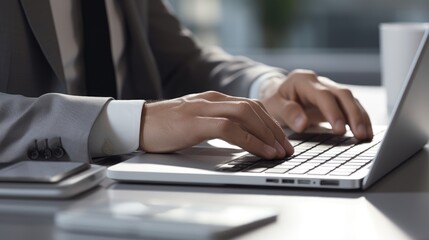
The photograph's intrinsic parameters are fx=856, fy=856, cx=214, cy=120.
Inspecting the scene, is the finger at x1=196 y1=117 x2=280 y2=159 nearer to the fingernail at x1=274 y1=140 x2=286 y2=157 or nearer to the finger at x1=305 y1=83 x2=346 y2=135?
the fingernail at x1=274 y1=140 x2=286 y2=157

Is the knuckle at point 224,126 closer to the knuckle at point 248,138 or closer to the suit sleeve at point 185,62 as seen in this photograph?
the knuckle at point 248,138

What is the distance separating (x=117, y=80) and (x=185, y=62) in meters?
0.26

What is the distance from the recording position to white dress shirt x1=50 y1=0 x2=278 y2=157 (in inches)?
46.0

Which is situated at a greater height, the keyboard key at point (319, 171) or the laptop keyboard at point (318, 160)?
the keyboard key at point (319, 171)

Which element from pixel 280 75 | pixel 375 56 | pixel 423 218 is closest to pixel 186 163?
pixel 423 218

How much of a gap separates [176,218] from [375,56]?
3.52 metres

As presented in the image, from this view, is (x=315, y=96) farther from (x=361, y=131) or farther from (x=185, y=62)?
(x=185, y=62)

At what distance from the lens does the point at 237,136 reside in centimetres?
109

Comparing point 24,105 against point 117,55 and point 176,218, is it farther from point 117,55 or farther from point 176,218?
point 117,55

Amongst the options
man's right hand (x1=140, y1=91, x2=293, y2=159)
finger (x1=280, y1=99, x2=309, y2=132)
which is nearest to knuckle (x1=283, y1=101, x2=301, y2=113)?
finger (x1=280, y1=99, x2=309, y2=132)

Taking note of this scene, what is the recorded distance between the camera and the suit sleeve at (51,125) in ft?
3.70

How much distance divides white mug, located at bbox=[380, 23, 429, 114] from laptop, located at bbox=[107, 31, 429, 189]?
0.44m

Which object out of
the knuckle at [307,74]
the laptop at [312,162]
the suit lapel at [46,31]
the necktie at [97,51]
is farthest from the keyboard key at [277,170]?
the necktie at [97,51]

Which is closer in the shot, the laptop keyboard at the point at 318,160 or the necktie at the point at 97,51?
the laptop keyboard at the point at 318,160
